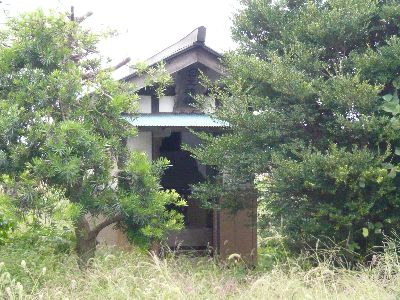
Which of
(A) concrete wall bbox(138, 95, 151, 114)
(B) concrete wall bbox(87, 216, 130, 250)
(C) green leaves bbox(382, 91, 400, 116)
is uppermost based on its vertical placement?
(A) concrete wall bbox(138, 95, 151, 114)

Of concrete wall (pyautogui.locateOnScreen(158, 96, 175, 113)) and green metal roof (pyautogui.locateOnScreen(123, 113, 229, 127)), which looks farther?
concrete wall (pyautogui.locateOnScreen(158, 96, 175, 113))

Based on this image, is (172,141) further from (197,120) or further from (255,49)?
(255,49)

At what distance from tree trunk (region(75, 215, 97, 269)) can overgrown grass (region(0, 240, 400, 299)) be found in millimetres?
256

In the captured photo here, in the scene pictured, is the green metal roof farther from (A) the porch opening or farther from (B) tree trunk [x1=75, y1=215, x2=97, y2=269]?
(B) tree trunk [x1=75, y1=215, x2=97, y2=269]

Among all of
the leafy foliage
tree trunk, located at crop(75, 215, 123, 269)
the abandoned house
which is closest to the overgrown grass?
tree trunk, located at crop(75, 215, 123, 269)

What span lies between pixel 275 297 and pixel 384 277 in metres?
1.27

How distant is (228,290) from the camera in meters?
6.62

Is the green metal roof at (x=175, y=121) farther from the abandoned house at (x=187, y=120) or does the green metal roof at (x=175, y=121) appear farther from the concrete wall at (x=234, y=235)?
the concrete wall at (x=234, y=235)

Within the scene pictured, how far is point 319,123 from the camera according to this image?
8.17 meters

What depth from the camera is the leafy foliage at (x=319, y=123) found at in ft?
24.4

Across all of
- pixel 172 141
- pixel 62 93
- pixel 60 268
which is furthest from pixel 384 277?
pixel 172 141

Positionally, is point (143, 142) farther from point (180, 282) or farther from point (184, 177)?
point (180, 282)

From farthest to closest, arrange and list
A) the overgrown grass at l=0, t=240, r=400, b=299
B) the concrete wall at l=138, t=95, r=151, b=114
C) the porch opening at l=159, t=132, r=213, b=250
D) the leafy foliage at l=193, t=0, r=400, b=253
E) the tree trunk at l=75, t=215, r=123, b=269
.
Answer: the porch opening at l=159, t=132, r=213, b=250 < the concrete wall at l=138, t=95, r=151, b=114 < the tree trunk at l=75, t=215, r=123, b=269 < the leafy foliage at l=193, t=0, r=400, b=253 < the overgrown grass at l=0, t=240, r=400, b=299

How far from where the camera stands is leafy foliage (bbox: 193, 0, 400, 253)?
745 cm
